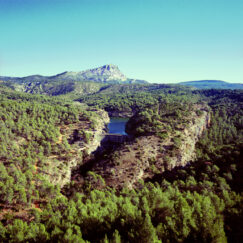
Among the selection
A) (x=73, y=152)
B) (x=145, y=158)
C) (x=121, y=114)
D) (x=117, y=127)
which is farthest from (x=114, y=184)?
(x=121, y=114)

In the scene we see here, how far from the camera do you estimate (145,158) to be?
6525 centimetres

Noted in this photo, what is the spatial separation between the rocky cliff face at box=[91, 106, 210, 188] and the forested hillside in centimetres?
45

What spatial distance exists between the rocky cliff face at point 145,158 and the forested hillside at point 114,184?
447mm

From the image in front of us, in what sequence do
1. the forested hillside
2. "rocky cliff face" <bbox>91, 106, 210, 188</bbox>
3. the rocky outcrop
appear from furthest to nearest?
the rocky outcrop → "rocky cliff face" <bbox>91, 106, 210, 188</bbox> → the forested hillside

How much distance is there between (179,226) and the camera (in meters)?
23.5

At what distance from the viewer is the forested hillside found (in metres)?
23.9

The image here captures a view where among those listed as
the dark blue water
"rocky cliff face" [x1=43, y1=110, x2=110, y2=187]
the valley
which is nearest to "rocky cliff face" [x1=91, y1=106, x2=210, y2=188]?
the valley

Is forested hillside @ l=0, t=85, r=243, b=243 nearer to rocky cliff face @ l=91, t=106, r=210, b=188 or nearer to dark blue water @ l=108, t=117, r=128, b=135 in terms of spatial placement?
rocky cliff face @ l=91, t=106, r=210, b=188

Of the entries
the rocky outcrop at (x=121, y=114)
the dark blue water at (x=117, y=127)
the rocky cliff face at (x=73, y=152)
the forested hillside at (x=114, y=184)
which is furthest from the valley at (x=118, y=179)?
the rocky outcrop at (x=121, y=114)

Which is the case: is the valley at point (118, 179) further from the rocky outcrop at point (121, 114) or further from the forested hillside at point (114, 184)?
the rocky outcrop at point (121, 114)

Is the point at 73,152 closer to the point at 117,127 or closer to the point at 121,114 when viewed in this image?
the point at 117,127

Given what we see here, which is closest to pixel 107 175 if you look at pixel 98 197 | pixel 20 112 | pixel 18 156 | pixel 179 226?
pixel 98 197

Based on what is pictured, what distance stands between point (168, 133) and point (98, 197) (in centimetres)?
5377

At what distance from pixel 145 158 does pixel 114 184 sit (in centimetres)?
1788
